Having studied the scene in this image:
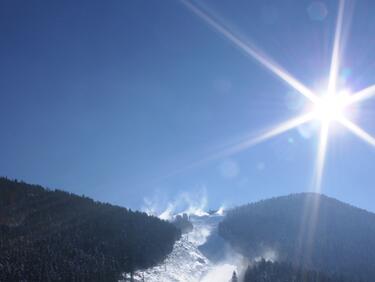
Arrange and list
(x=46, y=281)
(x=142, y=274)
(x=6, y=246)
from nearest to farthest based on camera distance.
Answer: (x=46, y=281) < (x=6, y=246) < (x=142, y=274)

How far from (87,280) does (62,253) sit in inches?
886

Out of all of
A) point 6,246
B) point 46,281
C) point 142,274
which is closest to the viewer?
point 46,281

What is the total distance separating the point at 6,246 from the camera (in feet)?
587

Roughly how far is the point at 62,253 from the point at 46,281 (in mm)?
26918

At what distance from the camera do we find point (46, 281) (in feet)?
512

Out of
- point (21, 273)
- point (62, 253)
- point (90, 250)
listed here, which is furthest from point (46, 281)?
point (90, 250)

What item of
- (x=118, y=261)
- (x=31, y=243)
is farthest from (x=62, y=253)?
(x=118, y=261)

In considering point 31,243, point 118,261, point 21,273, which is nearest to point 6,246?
point 31,243

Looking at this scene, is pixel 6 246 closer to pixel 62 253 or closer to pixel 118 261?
pixel 62 253

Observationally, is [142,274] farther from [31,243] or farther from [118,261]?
[31,243]

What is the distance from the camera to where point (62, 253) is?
183 metres

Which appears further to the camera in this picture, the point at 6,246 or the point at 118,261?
the point at 118,261

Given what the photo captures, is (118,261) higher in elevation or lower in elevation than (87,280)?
higher

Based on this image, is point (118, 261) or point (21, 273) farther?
point (118, 261)
